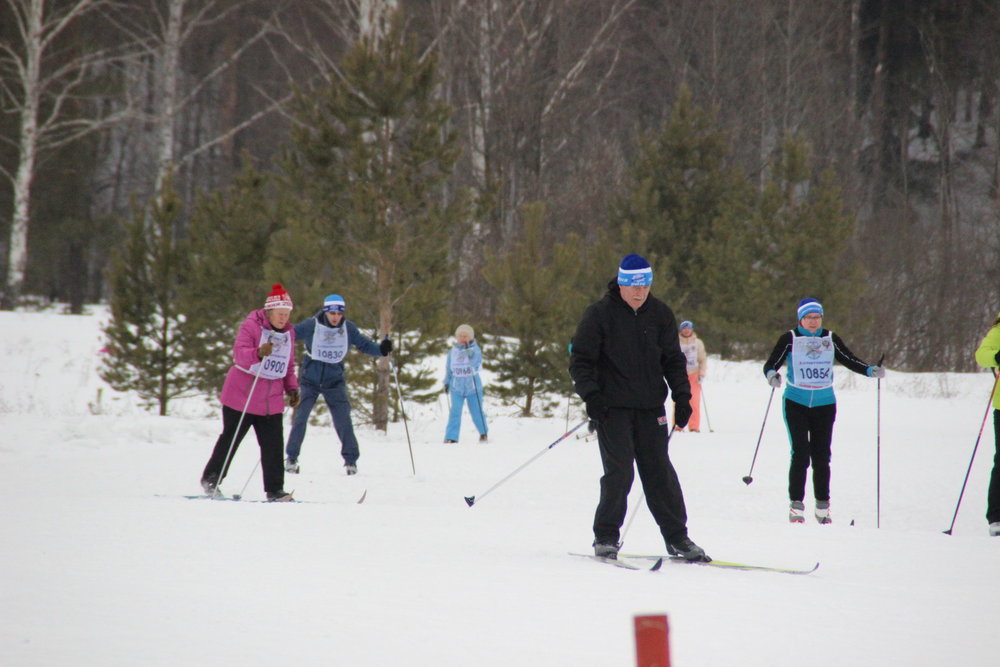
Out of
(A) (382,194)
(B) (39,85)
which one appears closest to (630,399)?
(A) (382,194)

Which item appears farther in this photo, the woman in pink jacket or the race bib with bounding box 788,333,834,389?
the race bib with bounding box 788,333,834,389

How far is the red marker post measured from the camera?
2.00 m

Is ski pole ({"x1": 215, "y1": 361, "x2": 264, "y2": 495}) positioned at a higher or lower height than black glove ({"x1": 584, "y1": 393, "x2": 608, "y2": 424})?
lower

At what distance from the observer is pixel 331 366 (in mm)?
10078

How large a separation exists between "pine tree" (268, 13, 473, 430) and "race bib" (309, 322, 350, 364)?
13.3 ft

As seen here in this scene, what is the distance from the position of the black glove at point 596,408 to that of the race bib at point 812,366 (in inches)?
126

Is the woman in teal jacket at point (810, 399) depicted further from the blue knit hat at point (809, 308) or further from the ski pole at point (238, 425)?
the ski pole at point (238, 425)

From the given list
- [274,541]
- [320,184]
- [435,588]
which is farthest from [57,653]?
[320,184]

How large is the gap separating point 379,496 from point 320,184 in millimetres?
6477

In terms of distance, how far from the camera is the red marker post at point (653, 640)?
2.00 m

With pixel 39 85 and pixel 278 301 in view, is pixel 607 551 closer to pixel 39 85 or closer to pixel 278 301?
pixel 278 301

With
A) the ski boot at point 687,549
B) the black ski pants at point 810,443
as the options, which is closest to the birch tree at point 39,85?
the black ski pants at point 810,443

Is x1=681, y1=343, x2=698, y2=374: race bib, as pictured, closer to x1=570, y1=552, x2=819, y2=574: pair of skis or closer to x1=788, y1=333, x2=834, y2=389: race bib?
x1=788, y1=333, x2=834, y2=389: race bib

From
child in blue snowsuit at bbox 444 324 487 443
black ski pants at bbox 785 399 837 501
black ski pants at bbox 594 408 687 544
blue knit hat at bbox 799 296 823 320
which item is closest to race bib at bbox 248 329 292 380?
black ski pants at bbox 594 408 687 544
